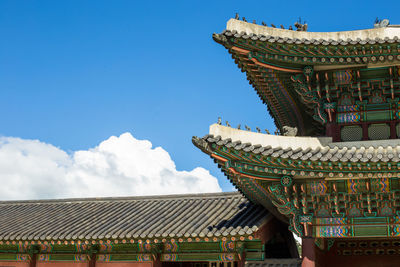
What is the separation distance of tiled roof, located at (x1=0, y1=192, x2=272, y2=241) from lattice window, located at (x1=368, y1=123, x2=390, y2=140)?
409cm

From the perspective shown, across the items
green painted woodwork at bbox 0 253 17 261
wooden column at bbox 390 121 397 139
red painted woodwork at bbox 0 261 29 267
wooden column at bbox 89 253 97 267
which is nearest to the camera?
wooden column at bbox 390 121 397 139

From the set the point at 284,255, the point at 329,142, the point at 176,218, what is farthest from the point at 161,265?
the point at 329,142

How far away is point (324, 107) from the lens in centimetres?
1569

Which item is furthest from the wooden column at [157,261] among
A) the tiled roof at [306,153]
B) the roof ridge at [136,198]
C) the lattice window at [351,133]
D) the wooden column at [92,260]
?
the lattice window at [351,133]

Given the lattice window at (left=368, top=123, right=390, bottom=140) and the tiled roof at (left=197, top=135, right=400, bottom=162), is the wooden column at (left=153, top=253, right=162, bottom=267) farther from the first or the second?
the lattice window at (left=368, top=123, right=390, bottom=140)

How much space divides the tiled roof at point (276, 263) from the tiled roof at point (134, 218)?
4.11 feet

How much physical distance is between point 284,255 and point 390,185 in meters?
5.33

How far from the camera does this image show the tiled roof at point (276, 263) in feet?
49.9

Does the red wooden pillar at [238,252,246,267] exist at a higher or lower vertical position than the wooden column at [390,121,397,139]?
lower

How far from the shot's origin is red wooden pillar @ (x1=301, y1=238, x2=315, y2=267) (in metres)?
14.0

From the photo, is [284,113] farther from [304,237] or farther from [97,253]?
[97,253]

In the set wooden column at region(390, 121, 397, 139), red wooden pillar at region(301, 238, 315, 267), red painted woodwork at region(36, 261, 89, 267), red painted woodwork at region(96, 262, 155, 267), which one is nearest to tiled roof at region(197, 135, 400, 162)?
wooden column at region(390, 121, 397, 139)

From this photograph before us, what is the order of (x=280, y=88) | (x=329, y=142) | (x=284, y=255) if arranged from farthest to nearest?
(x=284, y=255) → (x=280, y=88) → (x=329, y=142)

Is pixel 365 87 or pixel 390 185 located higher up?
pixel 365 87
